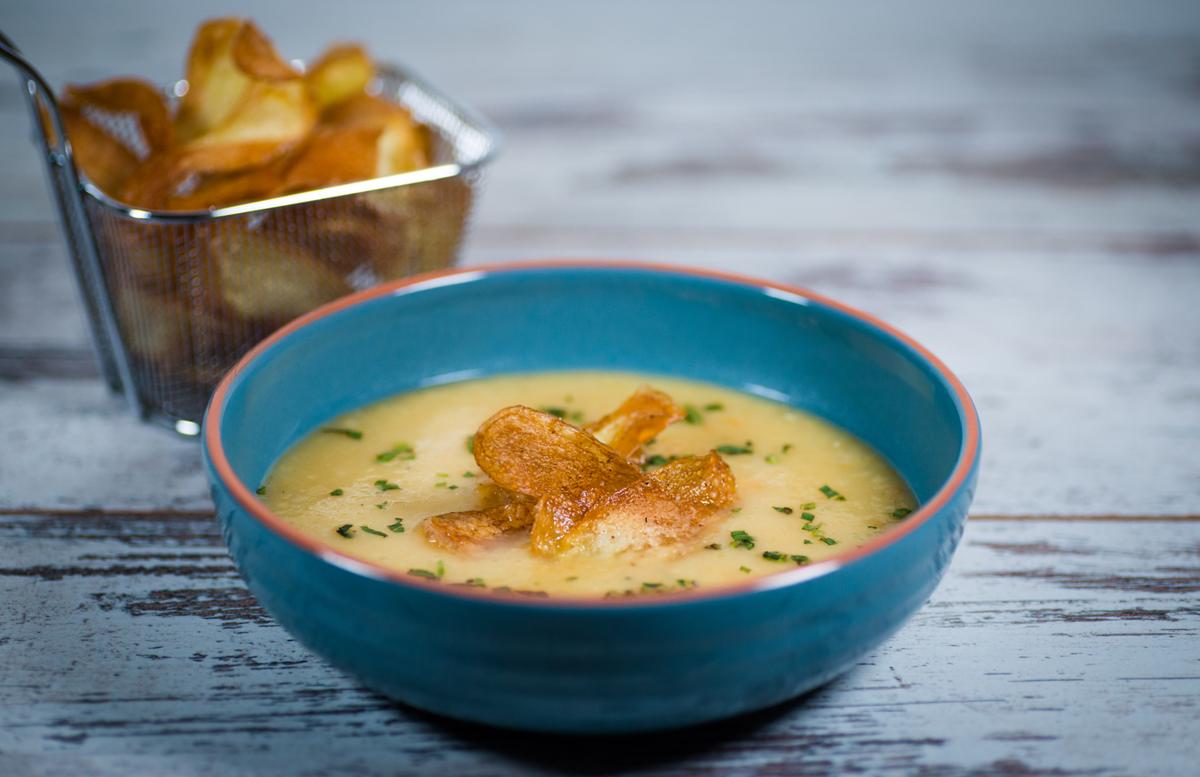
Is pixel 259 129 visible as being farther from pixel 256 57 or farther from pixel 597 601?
pixel 597 601

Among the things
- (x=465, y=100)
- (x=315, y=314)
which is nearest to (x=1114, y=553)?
(x=315, y=314)

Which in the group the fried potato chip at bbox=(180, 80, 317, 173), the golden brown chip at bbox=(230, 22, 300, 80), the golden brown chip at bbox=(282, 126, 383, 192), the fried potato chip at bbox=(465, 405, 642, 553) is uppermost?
the golden brown chip at bbox=(230, 22, 300, 80)

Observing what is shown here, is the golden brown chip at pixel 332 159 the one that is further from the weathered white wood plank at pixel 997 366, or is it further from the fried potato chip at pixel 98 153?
the weathered white wood plank at pixel 997 366

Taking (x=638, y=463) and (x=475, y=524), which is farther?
(x=638, y=463)

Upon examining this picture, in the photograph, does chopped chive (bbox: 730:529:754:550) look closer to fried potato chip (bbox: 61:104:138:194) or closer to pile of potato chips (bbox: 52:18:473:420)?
pile of potato chips (bbox: 52:18:473:420)

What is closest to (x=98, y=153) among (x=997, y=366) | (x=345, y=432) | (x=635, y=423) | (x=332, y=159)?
(x=332, y=159)

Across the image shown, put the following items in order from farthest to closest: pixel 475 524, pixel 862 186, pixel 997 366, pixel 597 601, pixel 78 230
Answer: pixel 862 186 → pixel 997 366 → pixel 78 230 → pixel 475 524 → pixel 597 601

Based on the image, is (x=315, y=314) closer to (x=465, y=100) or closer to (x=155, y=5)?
(x=465, y=100)

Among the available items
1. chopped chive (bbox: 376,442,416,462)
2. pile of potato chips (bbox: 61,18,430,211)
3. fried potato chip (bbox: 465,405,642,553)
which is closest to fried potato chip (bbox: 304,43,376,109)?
pile of potato chips (bbox: 61,18,430,211)
